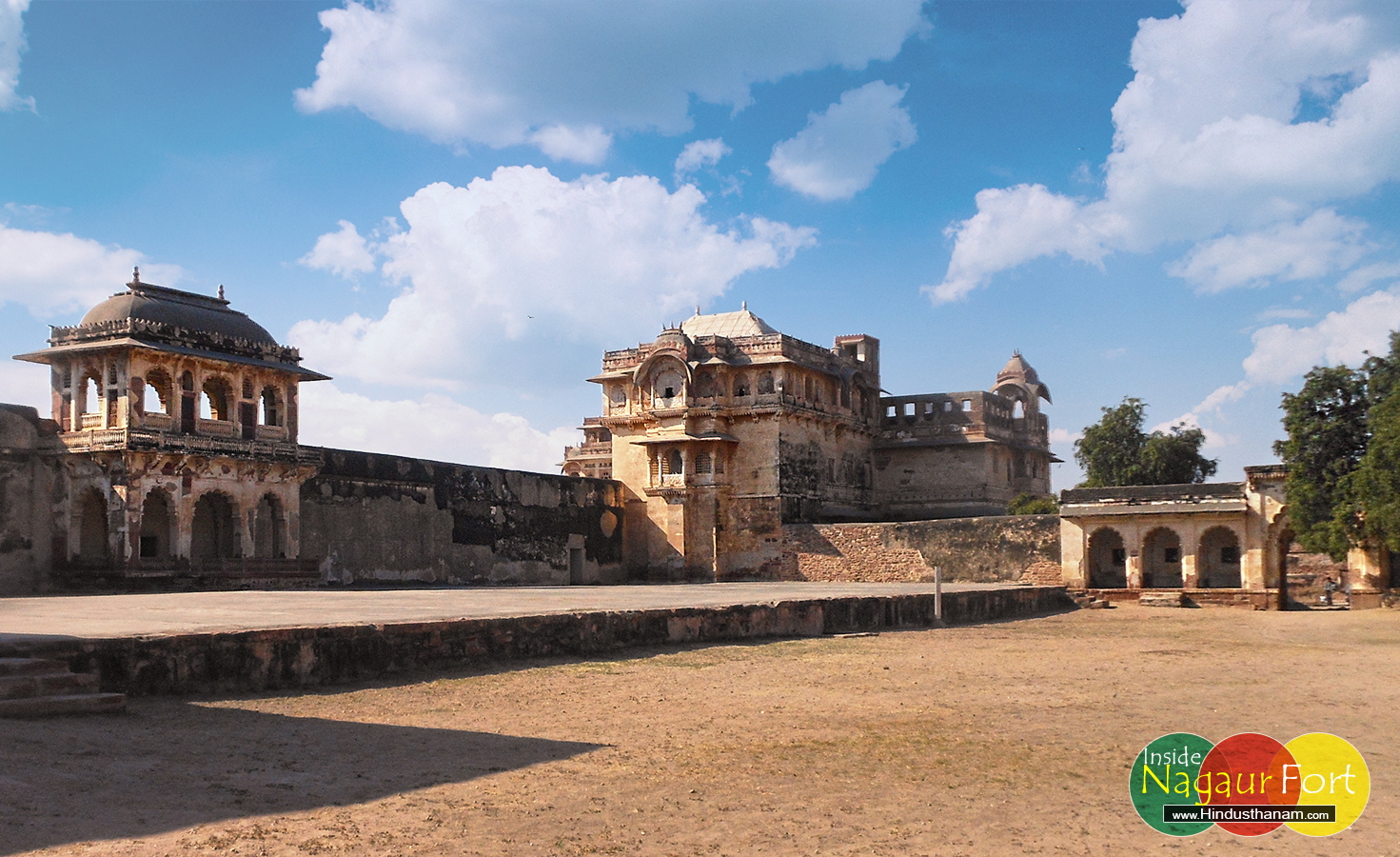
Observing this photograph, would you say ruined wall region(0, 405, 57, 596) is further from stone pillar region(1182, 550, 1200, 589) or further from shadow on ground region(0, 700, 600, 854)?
stone pillar region(1182, 550, 1200, 589)

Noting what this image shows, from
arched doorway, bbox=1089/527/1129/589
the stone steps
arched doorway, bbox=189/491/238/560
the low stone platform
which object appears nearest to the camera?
the stone steps

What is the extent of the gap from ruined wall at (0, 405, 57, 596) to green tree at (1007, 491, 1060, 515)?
26567 millimetres

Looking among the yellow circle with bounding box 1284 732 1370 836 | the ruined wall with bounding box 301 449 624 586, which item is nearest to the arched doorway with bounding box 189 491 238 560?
the ruined wall with bounding box 301 449 624 586

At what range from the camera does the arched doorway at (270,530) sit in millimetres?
23016

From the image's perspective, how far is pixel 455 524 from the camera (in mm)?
28141

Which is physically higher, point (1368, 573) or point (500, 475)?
point (500, 475)

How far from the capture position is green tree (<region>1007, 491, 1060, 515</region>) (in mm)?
37469

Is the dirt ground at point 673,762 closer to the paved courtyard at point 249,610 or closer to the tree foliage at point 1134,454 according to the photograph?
the paved courtyard at point 249,610

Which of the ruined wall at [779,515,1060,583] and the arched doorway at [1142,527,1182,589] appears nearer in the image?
the ruined wall at [779,515,1060,583]

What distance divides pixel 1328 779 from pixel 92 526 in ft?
67.5

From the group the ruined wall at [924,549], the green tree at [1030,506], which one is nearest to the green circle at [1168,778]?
the ruined wall at [924,549]

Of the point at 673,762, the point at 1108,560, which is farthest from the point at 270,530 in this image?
the point at 1108,560

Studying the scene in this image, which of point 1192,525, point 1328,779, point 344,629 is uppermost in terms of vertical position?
point 1192,525

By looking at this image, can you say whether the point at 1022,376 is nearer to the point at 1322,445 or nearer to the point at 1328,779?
the point at 1322,445
